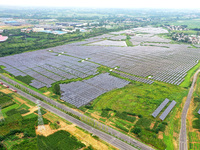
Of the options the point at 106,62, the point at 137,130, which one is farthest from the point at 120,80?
the point at 137,130

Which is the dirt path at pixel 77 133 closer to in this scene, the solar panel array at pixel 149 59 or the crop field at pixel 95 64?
the crop field at pixel 95 64

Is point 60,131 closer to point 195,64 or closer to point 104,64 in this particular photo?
point 104,64

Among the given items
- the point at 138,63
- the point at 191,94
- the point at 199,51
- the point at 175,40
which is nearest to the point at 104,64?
the point at 138,63

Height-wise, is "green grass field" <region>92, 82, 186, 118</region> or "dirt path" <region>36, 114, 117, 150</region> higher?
"green grass field" <region>92, 82, 186, 118</region>

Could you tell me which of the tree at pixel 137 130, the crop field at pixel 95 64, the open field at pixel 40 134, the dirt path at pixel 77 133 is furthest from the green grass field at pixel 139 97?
the open field at pixel 40 134

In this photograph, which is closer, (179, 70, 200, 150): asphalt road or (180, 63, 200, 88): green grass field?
(179, 70, 200, 150): asphalt road

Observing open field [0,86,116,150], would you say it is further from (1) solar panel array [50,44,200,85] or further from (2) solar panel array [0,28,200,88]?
(1) solar panel array [50,44,200,85]

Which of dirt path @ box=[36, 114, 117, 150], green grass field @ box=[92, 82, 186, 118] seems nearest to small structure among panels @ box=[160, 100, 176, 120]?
green grass field @ box=[92, 82, 186, 118]
